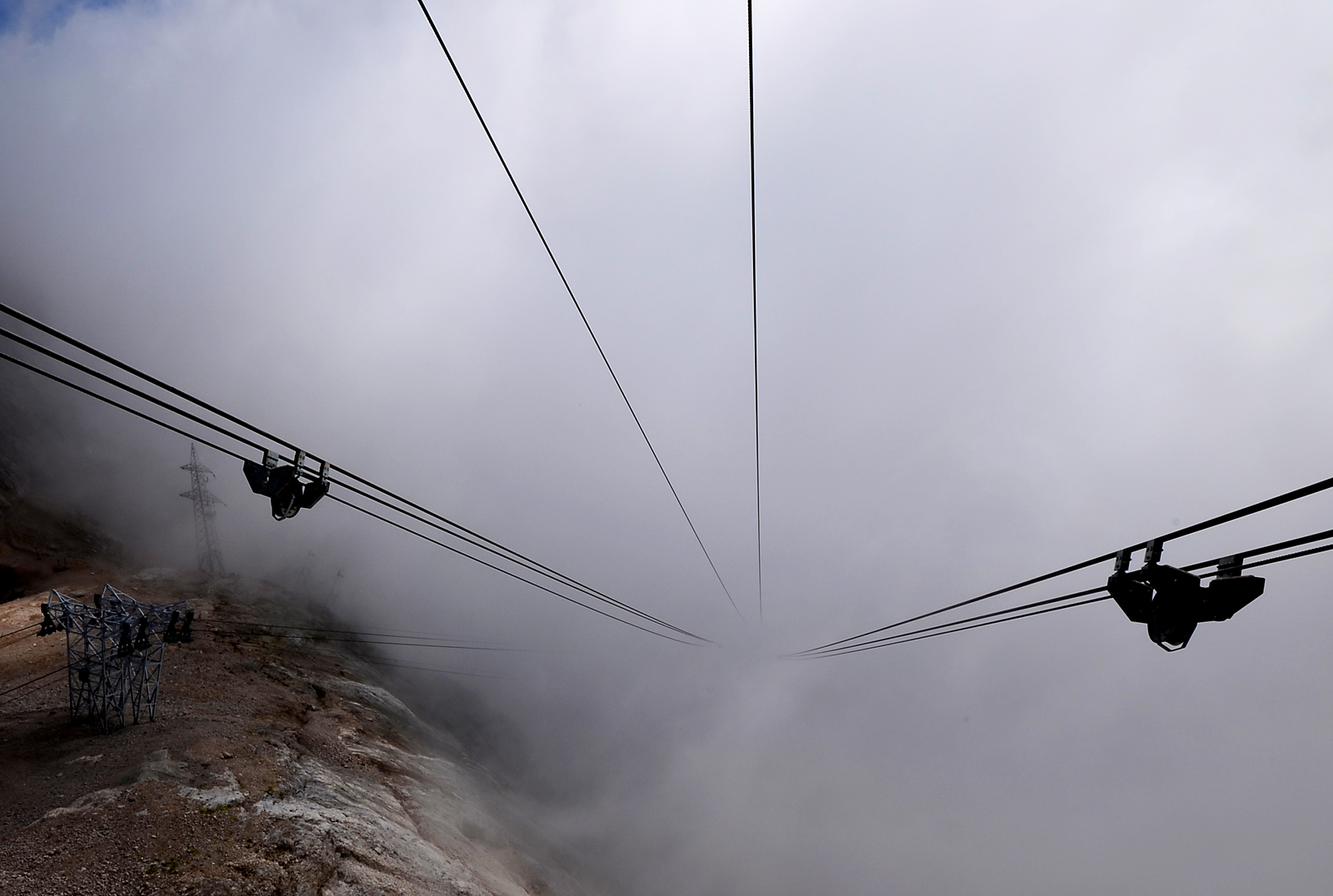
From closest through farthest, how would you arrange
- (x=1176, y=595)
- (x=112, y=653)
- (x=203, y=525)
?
1. (x=1176, y=595)
2. (x=112, y=653)
3. (x=203, y=525)

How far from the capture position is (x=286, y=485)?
35.4ft

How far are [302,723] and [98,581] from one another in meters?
36.3

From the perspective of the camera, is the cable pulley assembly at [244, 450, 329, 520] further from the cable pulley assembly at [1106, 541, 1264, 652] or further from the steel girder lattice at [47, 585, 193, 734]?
the steel girder lattice at [47, 585, 193, 734]

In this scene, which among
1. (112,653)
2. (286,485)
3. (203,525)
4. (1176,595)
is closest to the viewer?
(1176,595)

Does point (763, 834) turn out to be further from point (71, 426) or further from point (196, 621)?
point (71, 426)

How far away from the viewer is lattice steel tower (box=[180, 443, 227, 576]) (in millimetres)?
71000

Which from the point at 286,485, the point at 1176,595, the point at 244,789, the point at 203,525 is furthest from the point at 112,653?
the point at 203,525

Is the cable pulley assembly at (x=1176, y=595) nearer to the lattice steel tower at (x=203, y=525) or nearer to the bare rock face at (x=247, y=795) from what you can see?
the bare rock face at (x=247, y=795)

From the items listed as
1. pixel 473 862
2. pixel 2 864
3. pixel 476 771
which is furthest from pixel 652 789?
pixel 2 864

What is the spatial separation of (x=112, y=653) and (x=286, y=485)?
34.4 m

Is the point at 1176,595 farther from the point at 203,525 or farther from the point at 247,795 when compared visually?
the point at 203,525

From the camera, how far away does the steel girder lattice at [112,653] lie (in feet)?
102

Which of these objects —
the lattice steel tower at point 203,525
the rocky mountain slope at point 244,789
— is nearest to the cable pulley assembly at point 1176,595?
the rocky mountain slope at point 244,789

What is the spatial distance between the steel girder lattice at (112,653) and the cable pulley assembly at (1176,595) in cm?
4039
